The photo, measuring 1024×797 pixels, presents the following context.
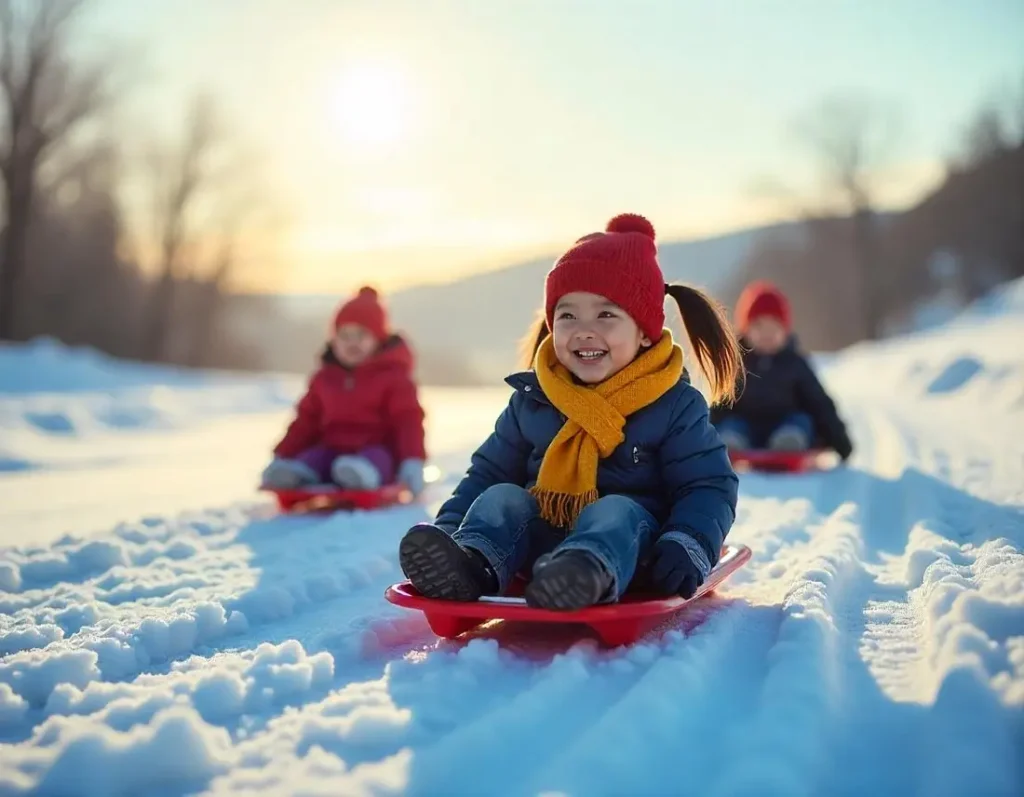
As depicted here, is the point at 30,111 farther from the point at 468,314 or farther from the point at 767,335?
the point at 468,314

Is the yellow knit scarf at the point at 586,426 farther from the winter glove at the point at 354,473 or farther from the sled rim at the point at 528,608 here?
the winter glove at the point at 354,473

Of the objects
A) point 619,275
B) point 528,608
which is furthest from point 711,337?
point 528,608

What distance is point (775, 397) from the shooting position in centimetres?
616

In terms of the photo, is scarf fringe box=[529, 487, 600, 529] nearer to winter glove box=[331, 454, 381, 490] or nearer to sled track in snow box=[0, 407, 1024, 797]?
sled track in snow box=[0, 407, 1024, 797]

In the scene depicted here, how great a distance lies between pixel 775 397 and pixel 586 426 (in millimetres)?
3857

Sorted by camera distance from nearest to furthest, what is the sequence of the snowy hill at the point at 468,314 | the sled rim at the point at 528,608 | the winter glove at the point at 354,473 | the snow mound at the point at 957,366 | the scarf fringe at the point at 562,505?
1. the sled rim at the point at 528,608
2. the scarf fringe at the point at 562,505
3. the winter glove at the point at 354,473
4. the snow mound at the point at 957,366
5. the snowy hill at the point at 468,314

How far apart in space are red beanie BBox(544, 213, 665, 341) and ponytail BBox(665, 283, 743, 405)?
0.25m

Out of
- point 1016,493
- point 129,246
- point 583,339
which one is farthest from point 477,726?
point 129,246

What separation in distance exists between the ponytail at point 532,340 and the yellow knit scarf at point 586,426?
455 millimetres

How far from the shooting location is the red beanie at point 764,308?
6324 mm

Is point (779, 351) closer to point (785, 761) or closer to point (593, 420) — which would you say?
point (593, 420)

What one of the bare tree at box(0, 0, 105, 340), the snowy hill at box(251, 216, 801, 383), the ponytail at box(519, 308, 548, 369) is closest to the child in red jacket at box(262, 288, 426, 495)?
the ponytail at box(519, 308, 548, 369)

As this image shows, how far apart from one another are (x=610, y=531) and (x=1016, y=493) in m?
2.62

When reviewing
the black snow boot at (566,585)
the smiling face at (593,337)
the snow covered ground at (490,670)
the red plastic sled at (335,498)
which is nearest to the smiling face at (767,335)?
the snow covered ground at (490,670)
